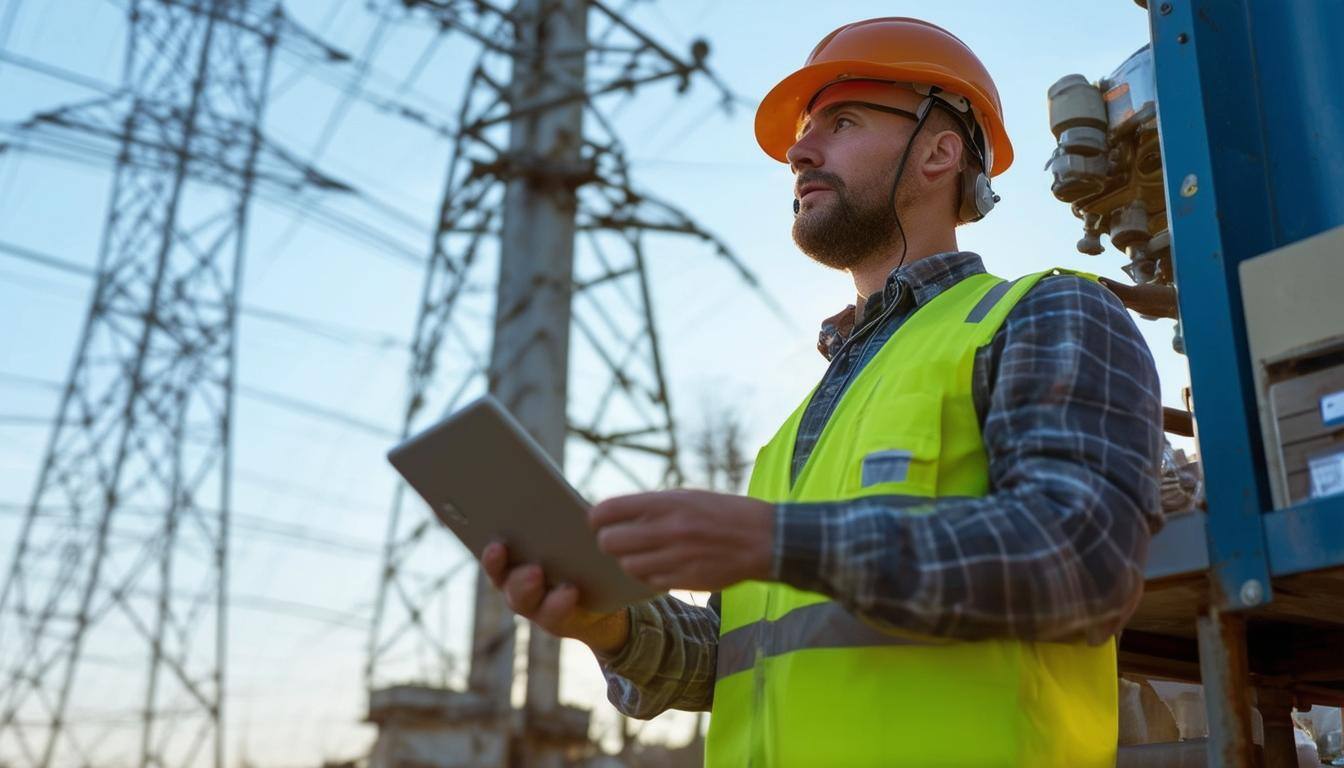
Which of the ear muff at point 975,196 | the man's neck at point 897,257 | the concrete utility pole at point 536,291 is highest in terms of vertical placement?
the concrete utility pole at point 536,291

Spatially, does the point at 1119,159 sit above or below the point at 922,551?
above

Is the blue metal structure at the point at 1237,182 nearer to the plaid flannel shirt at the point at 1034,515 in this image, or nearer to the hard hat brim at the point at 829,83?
the plaid flannel shirt at the point at 1034,515

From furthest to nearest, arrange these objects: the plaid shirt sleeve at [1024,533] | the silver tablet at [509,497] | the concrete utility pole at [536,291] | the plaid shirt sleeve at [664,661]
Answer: the concrete utility pole at [536,291] → the plaid shirt sleeve at [664,661] → the silver tablet at [509,497] → the plaid shirt sleeve at [1024,533]

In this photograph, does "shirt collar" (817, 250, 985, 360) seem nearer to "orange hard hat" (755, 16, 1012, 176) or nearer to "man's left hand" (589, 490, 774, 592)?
"orange hard hat" (755, 16, 1012, 176)

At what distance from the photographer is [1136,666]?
294 cm

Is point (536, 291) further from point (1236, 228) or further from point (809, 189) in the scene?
point (1236, 228)

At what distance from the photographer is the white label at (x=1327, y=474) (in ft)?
6.47

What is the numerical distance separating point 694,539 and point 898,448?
0.42 metres

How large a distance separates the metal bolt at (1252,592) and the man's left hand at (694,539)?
2.64 ft

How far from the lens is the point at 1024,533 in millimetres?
1794

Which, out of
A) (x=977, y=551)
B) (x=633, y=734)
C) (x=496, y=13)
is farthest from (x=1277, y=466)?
(x=496, y=13)

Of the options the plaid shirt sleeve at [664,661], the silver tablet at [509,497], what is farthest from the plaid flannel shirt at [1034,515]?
the plaid shirt sleeve at [664,661]

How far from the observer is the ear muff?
2988 mm

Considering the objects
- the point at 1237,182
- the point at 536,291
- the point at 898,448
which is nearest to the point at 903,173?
the point at 1237,182
